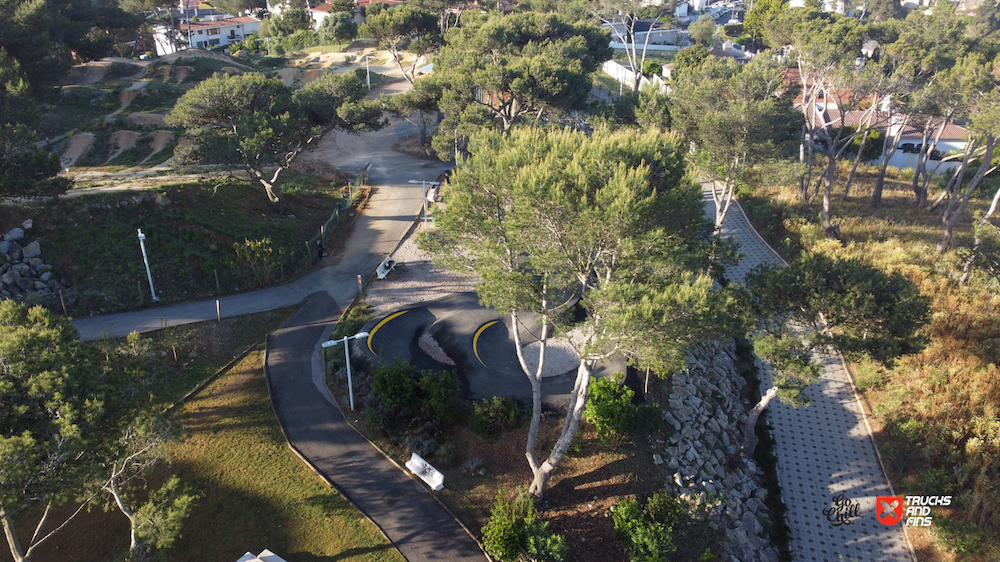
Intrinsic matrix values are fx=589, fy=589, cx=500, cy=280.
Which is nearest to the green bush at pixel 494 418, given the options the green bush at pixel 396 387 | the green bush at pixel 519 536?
the green bush at pixel 396 387

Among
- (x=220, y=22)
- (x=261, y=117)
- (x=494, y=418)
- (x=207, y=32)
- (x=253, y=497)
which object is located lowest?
(x=253, y=497)

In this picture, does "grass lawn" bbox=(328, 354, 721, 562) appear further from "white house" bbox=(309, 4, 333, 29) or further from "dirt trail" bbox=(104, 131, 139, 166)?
"white house" bbox=(309, 4, 333, 29)

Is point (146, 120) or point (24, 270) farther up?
point (146, 120)

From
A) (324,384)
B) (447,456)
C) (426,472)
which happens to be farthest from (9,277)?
(447,456)

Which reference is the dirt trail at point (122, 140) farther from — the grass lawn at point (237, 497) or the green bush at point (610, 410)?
the green bush at point (610, 410)

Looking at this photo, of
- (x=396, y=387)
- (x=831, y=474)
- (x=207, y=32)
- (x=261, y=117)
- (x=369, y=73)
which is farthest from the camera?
(x=207, y=32)

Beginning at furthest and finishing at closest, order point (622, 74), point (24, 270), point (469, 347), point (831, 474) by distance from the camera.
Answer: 1. point (622, 74)
2. point (24, 270)
3. point (469, 347)
4. point (831, 474)

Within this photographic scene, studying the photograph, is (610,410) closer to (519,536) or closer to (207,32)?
(519,536)

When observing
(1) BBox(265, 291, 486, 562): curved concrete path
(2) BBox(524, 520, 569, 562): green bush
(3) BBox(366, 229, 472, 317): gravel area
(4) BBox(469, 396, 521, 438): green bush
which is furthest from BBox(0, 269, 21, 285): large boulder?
(2) BBox(524, 520, 569, 562): green bush
